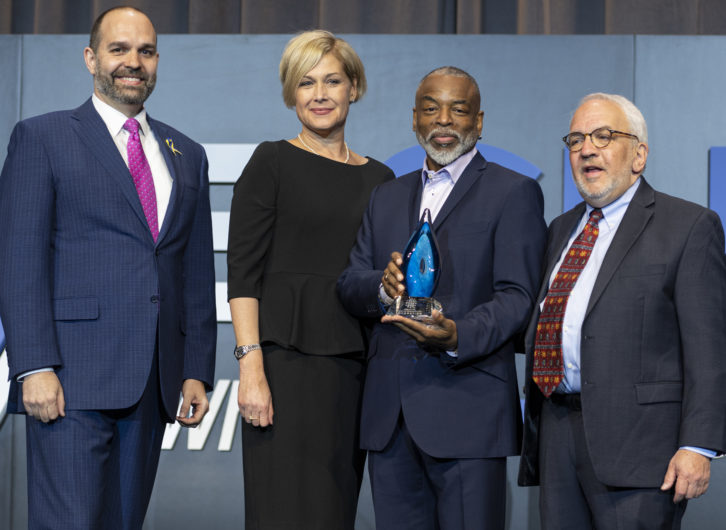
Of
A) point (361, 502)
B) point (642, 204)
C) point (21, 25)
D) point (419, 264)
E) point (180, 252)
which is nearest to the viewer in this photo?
point (419, 264)

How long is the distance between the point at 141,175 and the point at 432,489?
1.12 meters

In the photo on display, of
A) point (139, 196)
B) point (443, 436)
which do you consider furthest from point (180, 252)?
point (443, 436)

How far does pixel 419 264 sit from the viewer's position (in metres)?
2.07

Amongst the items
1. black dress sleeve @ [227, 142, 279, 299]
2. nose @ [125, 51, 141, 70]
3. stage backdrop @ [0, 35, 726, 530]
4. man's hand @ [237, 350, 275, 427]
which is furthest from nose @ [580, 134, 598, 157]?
stage backdrop @ [0, 35, 726, 530]

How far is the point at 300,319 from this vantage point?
92.9 inches

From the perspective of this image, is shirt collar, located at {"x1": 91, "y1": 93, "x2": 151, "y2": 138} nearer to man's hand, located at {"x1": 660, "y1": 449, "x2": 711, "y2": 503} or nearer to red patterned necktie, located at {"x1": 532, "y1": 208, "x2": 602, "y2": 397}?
red patterned necktie, located at {"x1": 532, "y1": 208, "x2": 602, "y2": 397}

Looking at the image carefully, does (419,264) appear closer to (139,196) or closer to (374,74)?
(139,196)

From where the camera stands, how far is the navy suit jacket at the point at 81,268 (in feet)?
7.10

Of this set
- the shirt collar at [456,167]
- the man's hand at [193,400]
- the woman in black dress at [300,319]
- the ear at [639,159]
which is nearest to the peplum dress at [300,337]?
the woman in black dress at [300,319]

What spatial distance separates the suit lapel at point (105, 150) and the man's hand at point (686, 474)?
1.41 meters

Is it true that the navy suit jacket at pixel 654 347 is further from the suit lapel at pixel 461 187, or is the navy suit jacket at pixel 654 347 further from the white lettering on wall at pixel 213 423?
the white lettering on wall at pixel 213 423

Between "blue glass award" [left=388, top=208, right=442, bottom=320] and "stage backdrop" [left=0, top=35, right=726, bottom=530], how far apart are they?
1.82 m

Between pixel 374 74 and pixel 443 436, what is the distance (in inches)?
85.9

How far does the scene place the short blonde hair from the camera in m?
2.51
